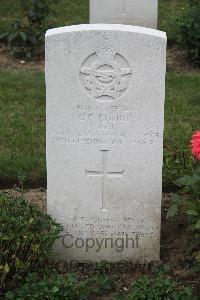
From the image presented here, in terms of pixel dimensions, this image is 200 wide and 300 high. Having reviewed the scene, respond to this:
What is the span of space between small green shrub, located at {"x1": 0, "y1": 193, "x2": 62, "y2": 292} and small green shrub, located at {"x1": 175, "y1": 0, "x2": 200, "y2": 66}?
4992 mm

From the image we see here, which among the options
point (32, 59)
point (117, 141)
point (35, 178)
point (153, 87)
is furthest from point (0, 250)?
point (32, 59)

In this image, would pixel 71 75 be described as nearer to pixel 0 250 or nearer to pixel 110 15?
pixel 0 250

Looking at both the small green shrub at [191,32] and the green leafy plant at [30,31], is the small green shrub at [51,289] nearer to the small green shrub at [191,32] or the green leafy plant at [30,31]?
the small green shrub at [191,32]

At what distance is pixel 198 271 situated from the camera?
472 cm

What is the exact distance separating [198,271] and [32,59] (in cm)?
537

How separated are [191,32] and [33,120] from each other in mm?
2681

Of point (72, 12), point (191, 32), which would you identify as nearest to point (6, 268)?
point (191, 32)

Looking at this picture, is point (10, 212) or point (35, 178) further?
point (35, 178)

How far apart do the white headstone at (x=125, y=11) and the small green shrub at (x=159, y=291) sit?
5.72 metres

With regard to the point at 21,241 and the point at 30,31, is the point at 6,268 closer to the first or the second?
the point at 21,241

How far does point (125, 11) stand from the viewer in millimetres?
9695

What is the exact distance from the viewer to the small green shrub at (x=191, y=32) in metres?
9.15

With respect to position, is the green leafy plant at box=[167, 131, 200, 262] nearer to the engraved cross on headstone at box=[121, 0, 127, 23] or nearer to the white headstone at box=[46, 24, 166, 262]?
the white headstone at box=[46, 24, 166, 262]

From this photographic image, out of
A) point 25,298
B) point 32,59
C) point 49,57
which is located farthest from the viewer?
point 32,59
